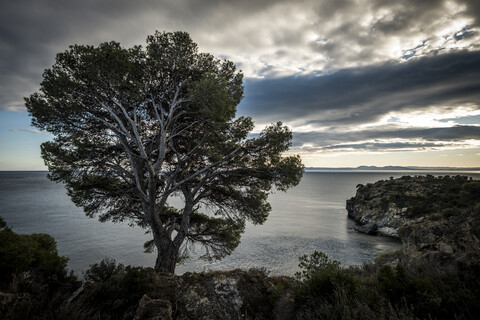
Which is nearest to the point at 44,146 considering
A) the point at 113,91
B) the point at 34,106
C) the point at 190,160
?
the point at 34,106

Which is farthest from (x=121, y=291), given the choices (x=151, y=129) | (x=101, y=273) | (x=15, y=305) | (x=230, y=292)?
(x=151, y=129)

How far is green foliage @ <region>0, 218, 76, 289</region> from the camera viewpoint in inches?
222

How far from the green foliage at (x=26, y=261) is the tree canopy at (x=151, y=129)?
3380 millimetres

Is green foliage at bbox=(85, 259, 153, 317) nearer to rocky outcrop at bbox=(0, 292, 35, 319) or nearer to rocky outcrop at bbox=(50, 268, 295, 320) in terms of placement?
rocky outcrop at bbox=(50, 268, 295, 320)

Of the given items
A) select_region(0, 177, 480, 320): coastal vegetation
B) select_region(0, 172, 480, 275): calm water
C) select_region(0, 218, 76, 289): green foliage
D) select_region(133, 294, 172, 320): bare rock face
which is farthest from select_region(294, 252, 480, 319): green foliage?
select_region(0, 172, 480, 275): calm water

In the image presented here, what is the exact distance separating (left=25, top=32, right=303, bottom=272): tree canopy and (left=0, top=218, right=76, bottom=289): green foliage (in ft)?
11.1

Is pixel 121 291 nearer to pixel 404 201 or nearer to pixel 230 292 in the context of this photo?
pixel 230 292

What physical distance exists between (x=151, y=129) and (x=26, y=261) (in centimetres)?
667

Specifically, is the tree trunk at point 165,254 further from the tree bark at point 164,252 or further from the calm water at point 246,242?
the calm water at point 246,242

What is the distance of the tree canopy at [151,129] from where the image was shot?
28.5 feet

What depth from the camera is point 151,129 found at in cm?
1087

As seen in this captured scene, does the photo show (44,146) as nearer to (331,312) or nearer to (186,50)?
(186,50)

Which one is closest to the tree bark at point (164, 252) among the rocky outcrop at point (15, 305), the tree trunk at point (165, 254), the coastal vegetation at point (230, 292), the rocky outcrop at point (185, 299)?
the tree trunk at point (165, 254)

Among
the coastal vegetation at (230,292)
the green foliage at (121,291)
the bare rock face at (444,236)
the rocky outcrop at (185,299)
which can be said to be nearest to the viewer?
the coastal vegetation at (230,292)
